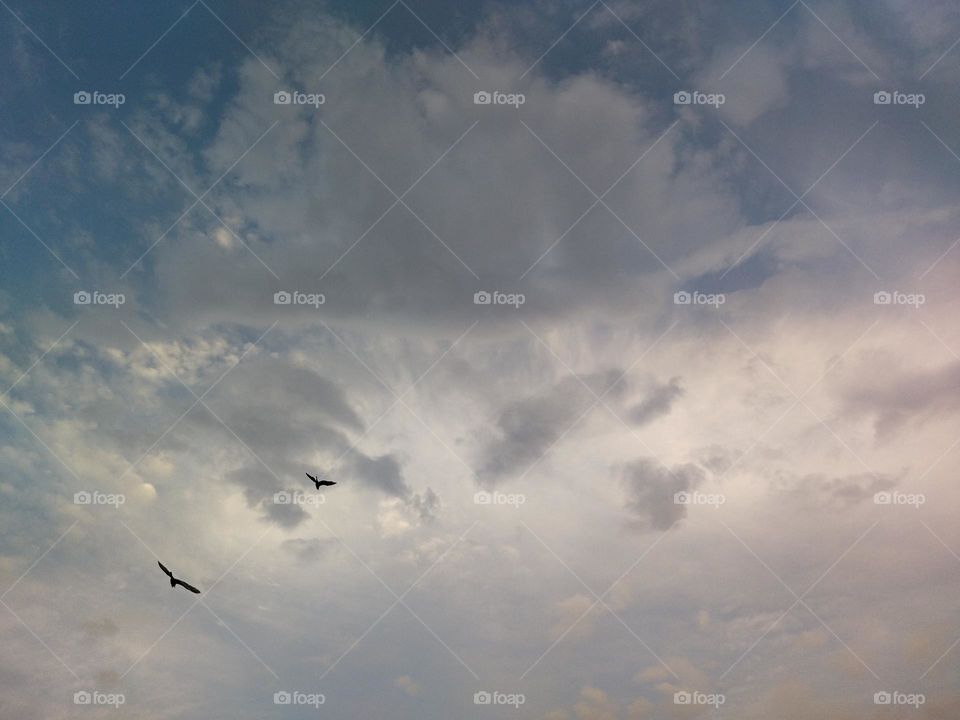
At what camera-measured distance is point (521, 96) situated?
207 feet

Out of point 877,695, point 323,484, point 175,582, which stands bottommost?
point 877,695

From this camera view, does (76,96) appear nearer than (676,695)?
Yes

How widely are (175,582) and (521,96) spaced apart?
Answer: 48.2 metres

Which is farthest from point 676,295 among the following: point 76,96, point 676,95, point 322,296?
point 76,96

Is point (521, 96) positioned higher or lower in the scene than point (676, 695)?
higher

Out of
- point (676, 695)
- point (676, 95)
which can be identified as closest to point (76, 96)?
point (676, 95)

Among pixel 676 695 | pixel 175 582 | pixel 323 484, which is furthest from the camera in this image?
pixel 676 695

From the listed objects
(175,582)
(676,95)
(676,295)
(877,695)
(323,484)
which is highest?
(676,95)

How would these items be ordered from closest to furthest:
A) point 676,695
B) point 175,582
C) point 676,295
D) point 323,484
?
point 175,582 → point 323,484 → point 676,295 → point 676,695

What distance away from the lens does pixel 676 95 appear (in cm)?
6306

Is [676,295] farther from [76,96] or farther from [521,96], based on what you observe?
[76,96]

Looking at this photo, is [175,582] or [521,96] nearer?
[175,582]

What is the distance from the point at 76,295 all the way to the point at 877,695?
261ft

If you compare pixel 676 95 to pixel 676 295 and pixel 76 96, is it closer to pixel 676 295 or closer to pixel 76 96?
pixel 676 295
